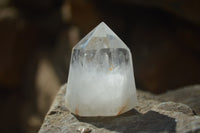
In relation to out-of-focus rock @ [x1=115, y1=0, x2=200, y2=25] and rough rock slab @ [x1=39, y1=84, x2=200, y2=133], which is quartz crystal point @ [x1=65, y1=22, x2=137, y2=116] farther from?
out-of-focus rock @ [x1=115, y1=0, x2=200, y2=25]

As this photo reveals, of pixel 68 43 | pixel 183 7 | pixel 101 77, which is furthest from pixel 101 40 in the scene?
pixel 68 43

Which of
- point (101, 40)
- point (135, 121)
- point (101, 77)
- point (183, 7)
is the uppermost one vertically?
point (183, 7)

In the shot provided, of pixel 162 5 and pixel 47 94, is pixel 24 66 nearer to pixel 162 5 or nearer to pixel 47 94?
pixel 47 94

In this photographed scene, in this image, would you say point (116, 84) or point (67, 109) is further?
point (67, 109)

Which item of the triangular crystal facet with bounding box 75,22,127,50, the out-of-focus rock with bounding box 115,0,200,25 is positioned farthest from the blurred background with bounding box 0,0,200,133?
the triangular crystal facet with bounding box 75,22,127,50

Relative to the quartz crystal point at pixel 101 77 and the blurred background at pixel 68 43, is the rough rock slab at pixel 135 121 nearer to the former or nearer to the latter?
the quartz crystal point at pixel 101 77

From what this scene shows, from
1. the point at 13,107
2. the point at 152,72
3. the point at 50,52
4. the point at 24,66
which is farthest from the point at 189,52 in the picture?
the point at 13,107

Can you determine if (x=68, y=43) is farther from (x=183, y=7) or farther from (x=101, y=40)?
(x=101, y=40)

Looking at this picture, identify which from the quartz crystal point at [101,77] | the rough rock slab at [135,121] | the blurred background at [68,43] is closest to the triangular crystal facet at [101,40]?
the quartz crystal point at [101,77]

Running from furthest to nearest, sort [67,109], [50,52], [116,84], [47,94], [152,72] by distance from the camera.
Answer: [50,52], [47,94], [152,72], [67,109], [116,84]
